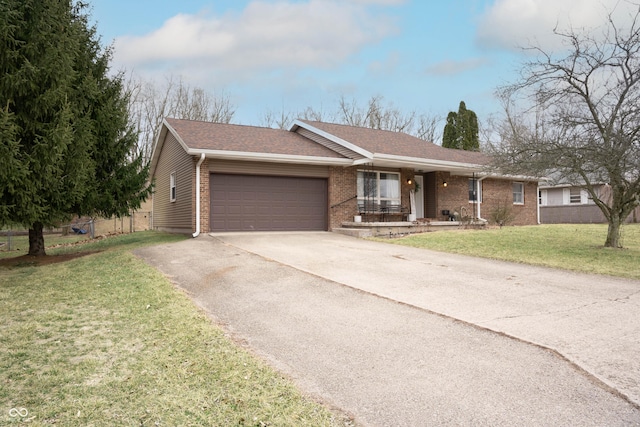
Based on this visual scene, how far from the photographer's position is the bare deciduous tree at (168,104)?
3350 cm

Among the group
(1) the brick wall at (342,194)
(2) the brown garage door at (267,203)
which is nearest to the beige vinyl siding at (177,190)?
(2) the brown garage door at (267,203)

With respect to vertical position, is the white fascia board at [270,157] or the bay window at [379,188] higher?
the white fascia board at [270,157]

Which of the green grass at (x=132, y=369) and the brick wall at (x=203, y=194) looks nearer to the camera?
the green grass at (x=132, y=369)

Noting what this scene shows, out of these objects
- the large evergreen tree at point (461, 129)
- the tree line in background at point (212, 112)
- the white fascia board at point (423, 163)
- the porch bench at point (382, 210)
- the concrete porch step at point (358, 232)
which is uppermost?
the tree line in background at point (212, 112)

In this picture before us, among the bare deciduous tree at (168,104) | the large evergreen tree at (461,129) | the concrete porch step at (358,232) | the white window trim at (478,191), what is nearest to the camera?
the concrete porch step at (358,232)

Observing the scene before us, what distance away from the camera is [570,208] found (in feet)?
91.1

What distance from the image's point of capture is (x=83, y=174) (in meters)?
10.7

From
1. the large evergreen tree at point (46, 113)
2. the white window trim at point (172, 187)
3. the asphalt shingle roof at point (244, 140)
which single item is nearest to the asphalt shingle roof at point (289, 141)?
the asphalt shingle roof at point (244, 140)

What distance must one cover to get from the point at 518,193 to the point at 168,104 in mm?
26547

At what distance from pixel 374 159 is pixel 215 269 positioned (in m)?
8.23

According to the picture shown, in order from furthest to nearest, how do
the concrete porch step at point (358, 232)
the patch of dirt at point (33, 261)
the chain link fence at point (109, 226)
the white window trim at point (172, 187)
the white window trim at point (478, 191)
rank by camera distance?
1. the chain link fence at point (109, 226)
2. the white window trim at point (478, 191)
3. the white window trim at point (172, 187)
4. the concrete porch step at point (358, 232)
5. the patch of dirt at point (33, 261)

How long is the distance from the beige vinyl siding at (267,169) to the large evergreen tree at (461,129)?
66.6 feet

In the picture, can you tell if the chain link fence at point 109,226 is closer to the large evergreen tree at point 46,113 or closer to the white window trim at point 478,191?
Answer: the large evergreen tree at point 46,113

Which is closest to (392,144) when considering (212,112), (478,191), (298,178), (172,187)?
(478,191)
